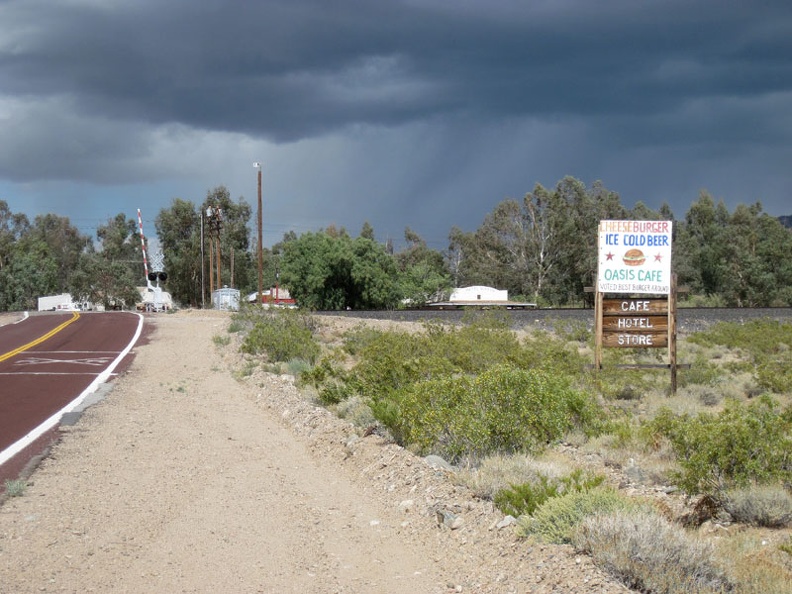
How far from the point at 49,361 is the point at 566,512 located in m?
22.5

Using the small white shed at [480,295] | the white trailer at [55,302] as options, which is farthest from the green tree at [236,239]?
the small white shed at [480,295]

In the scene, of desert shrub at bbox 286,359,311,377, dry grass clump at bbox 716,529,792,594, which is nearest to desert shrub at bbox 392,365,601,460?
dry grass clump at bbox 716,529,792,594

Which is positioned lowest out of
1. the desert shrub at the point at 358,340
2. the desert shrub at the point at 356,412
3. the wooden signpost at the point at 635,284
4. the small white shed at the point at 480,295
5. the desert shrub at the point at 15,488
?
the small white shed at the point at 480,295

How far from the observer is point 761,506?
7.63 m

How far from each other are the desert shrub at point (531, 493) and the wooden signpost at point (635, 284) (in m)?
9.97

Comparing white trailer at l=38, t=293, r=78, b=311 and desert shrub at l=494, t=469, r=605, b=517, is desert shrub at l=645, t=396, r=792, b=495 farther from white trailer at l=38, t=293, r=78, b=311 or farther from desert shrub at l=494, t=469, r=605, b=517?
white trailer at l=38, t=293, r=78, b=311

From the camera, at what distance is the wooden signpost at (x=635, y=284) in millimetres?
17641

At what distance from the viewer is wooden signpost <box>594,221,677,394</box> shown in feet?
57.9

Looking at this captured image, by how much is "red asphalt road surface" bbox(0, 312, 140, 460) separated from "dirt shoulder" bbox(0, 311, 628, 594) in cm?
205

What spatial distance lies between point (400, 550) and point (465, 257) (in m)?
101

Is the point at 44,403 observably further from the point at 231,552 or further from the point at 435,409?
the point at 231,552

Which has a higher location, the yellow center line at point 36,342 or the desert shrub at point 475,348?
the desert shrub at point 475,348

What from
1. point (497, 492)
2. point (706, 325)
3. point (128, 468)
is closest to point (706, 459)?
point (497, 492)

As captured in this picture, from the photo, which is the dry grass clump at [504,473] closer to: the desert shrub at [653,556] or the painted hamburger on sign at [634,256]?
the desert shrub at [653,556]
